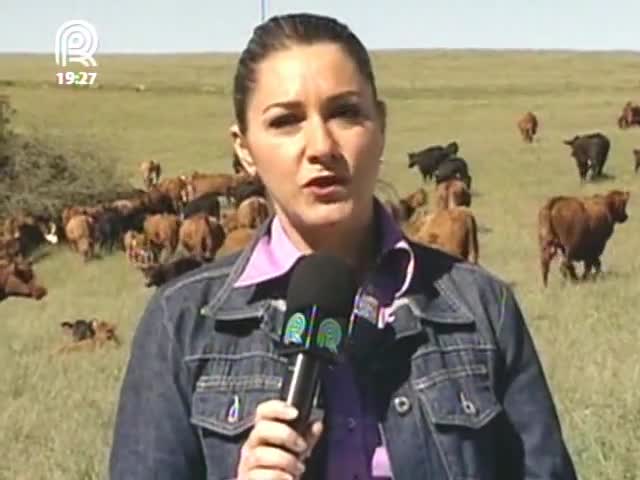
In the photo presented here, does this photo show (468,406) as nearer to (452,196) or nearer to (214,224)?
(214,224)

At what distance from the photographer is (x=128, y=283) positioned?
903 inches

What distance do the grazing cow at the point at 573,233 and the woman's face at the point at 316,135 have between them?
1544 cm

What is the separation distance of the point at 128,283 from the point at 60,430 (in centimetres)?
1473

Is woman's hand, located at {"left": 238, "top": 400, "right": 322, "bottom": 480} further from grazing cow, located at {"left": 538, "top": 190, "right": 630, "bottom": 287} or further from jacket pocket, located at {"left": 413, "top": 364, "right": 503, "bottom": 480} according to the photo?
grazing cow, located at {"left": 538, "top": 190, "right": 630, "bottom": 287}

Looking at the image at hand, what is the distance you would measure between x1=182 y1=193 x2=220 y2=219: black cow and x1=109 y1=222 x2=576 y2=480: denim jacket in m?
26.6

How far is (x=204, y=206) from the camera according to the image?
98.5 ft

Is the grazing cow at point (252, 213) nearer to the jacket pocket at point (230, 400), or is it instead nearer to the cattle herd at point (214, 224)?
the cattle herd at point (214, 224)

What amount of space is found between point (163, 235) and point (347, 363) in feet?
79.0

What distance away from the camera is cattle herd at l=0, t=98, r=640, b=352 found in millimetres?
18859

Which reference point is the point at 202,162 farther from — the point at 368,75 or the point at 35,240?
the point at 368,75

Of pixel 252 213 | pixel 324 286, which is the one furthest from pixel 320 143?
pixel 252 213

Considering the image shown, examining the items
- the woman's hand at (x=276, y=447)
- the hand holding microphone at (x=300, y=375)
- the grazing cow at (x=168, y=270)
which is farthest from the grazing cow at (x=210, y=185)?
the woman's hand at (x=276, y=447)

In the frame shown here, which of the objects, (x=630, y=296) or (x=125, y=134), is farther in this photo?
(x=125, y=134)

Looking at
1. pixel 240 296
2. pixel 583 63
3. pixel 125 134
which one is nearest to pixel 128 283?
pixel 240 296
